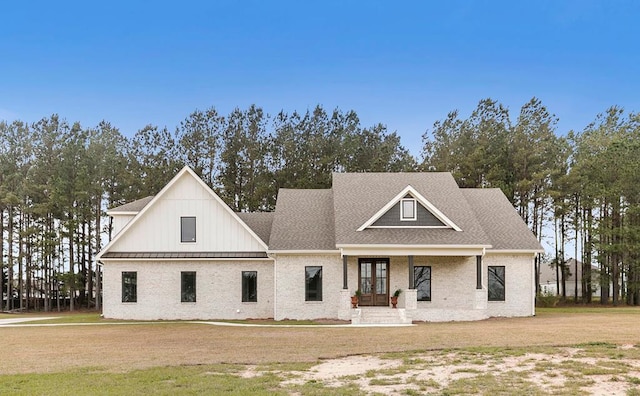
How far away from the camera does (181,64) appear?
33062mm

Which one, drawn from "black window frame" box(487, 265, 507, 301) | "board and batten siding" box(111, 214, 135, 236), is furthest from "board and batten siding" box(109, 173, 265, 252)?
"black window frame" box(487, 265, 507, 301)

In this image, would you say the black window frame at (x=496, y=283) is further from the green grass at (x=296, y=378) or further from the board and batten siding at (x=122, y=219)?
the board and batten siding at (x=122, y=219)

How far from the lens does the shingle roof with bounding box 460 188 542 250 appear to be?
29036 mm

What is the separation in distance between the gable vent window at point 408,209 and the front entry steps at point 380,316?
4.36 m

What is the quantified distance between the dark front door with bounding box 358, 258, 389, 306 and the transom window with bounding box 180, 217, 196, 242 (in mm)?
8148

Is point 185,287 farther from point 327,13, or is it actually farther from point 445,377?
point 445,377

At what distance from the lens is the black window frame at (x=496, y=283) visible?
29047 mm

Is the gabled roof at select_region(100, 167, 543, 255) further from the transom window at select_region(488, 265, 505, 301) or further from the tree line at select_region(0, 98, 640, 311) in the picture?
the tree line at select_region(0, 98, 640, 311)

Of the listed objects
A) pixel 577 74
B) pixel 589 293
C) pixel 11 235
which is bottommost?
pixel 589 293

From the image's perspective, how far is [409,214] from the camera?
28.6 meters

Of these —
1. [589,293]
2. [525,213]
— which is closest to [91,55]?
[525,213]

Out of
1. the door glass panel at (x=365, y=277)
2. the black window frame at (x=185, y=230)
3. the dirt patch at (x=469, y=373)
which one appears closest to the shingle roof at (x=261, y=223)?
the black window frame at (x=185, y=230)

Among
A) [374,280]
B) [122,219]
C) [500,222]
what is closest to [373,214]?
[374,280]

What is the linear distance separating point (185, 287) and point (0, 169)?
2529cm
